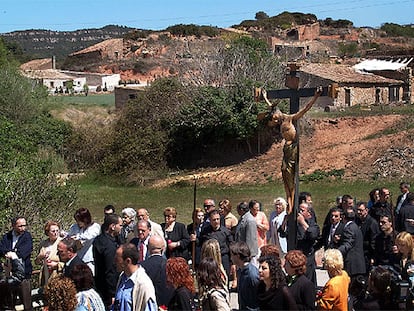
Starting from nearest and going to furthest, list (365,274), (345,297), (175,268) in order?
(175,268)
(345,297)
(365,274)

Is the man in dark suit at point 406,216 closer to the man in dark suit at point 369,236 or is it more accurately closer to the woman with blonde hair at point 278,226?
the man in dark suit at point 369,236

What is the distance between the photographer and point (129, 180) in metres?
31.4

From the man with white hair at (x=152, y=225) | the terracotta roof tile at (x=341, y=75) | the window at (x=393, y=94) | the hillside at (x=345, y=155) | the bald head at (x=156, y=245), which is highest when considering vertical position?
the terracotta roof tile at (x=341, y=75)

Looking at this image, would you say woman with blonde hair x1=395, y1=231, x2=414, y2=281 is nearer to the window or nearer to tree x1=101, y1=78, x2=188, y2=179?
tree x1=101, y1=78, x2=188, y2=179

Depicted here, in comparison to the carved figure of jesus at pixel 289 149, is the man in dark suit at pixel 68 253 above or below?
below

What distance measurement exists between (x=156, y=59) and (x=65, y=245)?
66459mm

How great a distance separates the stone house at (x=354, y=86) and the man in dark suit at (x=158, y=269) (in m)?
31.6

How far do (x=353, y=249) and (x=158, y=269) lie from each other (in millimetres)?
3292

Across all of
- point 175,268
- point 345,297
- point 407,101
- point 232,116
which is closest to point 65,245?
point 175,268

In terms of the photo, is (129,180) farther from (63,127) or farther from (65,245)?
(65,245)

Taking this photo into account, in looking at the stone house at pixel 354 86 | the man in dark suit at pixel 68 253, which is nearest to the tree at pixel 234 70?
the stone house at pixel 354 86

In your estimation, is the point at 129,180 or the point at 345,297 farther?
the point at 129,180

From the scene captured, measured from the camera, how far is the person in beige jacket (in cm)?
646

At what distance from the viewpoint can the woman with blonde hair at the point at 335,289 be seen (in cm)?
707
